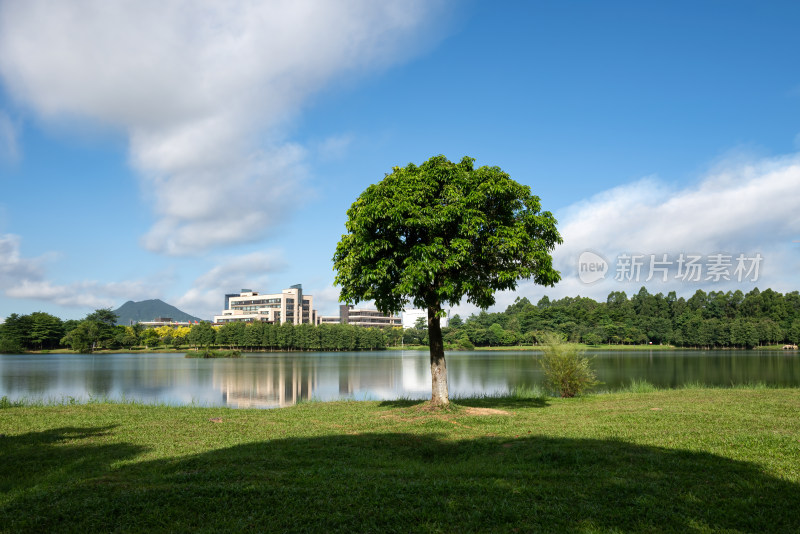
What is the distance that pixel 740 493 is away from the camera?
22.9 ft

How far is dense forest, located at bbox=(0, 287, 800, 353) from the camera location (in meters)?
112

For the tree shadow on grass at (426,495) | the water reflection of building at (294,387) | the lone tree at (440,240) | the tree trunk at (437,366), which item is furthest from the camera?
the water reflection of building at (294,387)

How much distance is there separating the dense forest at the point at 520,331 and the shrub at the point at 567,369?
95084 mm

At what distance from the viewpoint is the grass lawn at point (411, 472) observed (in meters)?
6.07

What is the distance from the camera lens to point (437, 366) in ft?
54.6

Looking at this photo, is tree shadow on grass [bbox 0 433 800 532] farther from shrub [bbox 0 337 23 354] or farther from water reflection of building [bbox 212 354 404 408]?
shrub [bbox 0 337 23 354]

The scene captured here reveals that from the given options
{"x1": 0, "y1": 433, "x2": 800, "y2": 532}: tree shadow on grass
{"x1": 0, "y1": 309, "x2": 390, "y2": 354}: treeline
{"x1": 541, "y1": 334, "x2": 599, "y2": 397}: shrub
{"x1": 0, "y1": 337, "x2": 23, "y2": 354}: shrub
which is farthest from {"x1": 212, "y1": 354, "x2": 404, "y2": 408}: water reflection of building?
{"x1": 0, "y1": 337, "x2": 23, "y2": 354}: shrub

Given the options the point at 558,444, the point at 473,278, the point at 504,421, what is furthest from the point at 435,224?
the point at 558,444

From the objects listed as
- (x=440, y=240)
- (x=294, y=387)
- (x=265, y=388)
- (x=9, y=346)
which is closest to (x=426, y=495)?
(x=440, y=240)

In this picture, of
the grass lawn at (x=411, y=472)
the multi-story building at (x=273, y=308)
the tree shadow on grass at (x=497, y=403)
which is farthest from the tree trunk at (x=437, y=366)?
the multi-story building at (x=273, y=308)

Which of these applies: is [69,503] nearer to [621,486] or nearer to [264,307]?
[621,486]

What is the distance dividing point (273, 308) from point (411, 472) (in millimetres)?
166236

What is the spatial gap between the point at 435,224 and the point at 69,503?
11044 mm

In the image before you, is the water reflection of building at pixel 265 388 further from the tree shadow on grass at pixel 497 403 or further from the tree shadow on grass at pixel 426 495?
the tree shadow on grass at pixel 426 495
